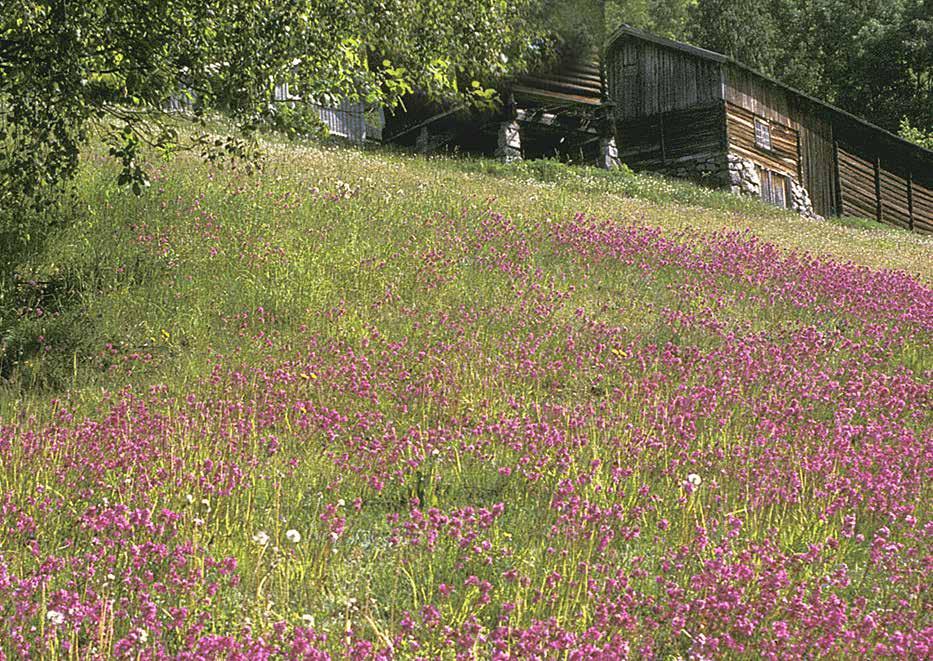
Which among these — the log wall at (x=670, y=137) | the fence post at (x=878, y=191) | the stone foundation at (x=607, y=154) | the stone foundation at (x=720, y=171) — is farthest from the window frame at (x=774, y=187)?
the fence post at (x=878, y=191)

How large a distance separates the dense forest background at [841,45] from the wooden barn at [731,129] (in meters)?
17.8

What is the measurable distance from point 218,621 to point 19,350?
4343mm

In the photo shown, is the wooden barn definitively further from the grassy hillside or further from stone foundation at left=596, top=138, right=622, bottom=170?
the grassy hillside

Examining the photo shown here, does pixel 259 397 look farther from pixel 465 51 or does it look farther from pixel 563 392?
pixel 465 51

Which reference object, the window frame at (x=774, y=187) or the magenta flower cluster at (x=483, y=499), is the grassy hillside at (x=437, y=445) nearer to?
the magenta flower cluster at (x=483, y=499)

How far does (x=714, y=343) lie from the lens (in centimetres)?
833

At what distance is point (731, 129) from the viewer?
3228 cm

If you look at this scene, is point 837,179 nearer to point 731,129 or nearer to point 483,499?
point 731,129

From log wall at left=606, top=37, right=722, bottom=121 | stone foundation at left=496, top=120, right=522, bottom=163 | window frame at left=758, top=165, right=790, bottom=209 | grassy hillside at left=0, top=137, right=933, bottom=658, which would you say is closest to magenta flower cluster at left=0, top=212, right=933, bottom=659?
grassy hillside at left=0, top=137, right=933, bottom=658

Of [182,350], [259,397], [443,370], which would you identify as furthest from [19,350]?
[443,370]

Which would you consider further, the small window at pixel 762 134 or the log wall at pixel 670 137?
the small window at pixel 762 134

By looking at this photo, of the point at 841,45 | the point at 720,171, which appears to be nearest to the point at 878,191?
the point at 720,171

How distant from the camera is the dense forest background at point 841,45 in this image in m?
55.8

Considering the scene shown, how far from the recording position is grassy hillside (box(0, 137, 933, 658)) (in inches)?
138
